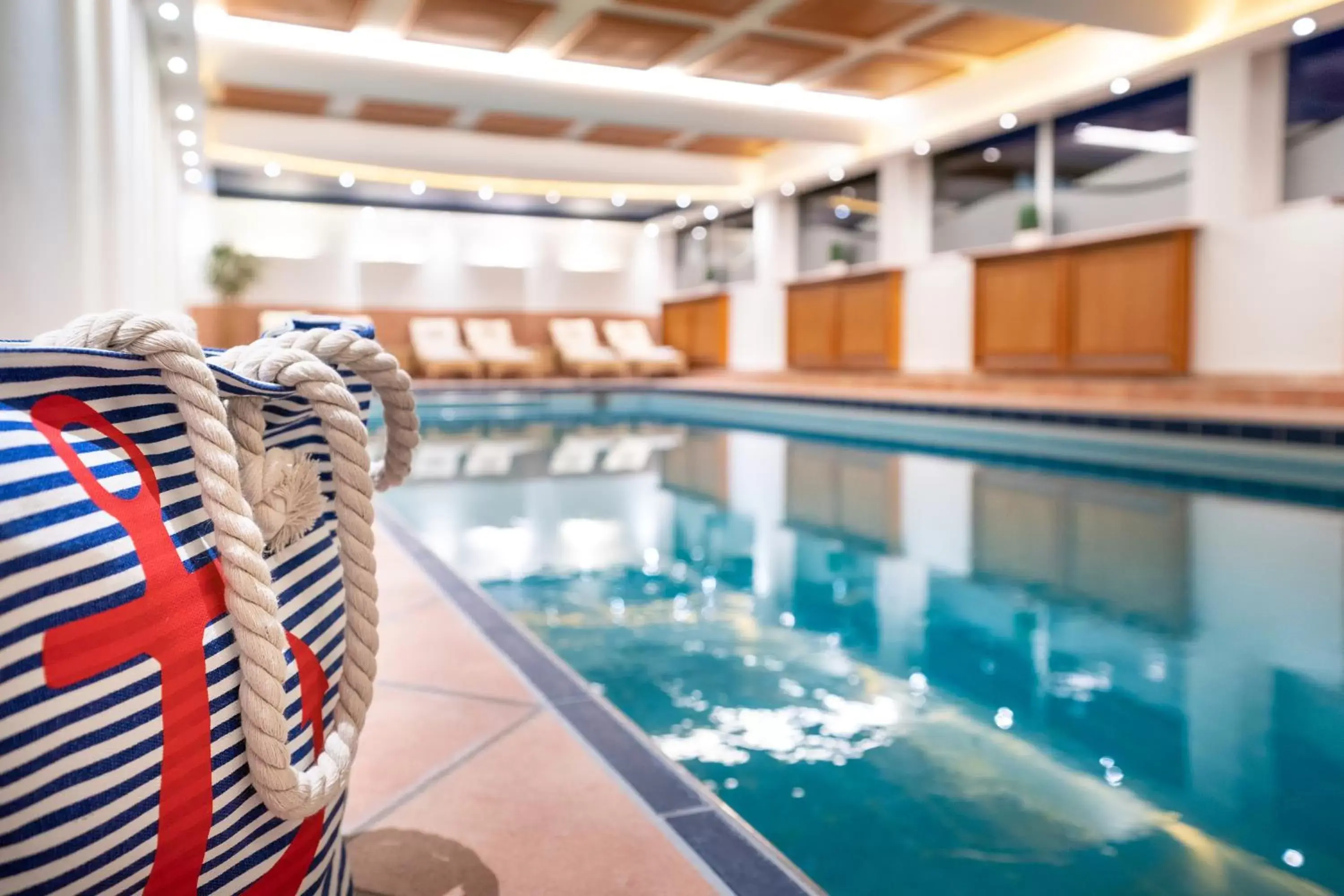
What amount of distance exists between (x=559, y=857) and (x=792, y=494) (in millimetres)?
3982

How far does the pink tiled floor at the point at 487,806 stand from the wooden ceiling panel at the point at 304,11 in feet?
25.9

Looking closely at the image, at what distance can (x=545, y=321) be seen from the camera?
17297 millimetres

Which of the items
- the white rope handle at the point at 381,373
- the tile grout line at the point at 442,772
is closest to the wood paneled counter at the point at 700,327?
the tile grout line at the point at 442,772

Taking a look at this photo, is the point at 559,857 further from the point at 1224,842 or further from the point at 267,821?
the point at 1224,842

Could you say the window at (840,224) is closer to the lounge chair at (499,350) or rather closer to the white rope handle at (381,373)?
the lounge chair at (499,350)

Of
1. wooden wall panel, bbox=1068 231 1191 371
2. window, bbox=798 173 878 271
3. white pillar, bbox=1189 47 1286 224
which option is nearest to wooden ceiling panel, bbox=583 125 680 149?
window, bbox=798 173 878 271

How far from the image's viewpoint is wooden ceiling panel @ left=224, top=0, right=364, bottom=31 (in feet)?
26.9

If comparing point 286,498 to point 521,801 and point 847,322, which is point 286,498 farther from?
point 847,322

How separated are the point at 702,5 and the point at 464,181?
7.09 m

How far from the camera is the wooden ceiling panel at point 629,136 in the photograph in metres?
12.5

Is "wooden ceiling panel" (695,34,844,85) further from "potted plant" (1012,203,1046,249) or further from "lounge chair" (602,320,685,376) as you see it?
"lounge chair" (602,320,685,376)

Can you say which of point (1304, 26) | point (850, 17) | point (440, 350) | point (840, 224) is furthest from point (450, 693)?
point (440, 350)

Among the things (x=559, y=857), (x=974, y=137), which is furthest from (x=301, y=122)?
(x=559, y=857)

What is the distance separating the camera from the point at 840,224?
1348cm
